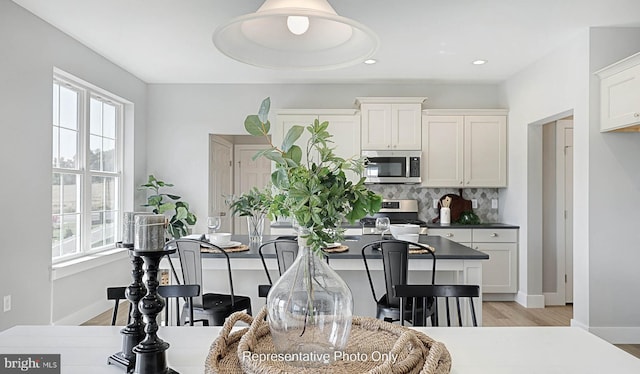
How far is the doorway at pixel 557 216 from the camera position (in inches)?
200

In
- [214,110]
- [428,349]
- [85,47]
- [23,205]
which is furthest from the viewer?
[214,110]

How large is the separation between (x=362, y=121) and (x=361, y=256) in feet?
9.33

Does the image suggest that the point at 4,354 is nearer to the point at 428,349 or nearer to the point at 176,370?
the point at 176,370

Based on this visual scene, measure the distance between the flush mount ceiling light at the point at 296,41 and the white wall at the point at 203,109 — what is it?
14.0 feet

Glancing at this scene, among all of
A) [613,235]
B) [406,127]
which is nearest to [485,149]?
[406,127]

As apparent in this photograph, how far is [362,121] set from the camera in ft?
17.8

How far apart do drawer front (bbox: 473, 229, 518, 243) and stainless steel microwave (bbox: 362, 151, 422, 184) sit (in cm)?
94

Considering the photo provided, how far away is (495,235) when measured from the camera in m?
5.16

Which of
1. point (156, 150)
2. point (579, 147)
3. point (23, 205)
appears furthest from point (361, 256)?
point (156, 150)

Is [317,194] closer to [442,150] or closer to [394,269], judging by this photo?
[394,269]

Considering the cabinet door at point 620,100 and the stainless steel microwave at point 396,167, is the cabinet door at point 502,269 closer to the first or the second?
the stainless steel microwave at point 396,167

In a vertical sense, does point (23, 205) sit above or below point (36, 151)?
below

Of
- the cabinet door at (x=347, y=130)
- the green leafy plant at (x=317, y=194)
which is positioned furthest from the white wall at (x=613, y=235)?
the green leafy plant at (x=317, y=194)

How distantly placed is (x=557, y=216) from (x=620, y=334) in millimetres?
1649
